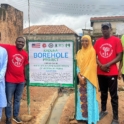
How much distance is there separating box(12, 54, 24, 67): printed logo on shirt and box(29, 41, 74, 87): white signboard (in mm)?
566

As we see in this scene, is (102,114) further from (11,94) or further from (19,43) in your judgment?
(19,43)

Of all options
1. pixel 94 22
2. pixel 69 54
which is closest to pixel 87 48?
pixel 69 54

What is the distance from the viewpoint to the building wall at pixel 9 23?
10148mm

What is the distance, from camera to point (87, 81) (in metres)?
4.41

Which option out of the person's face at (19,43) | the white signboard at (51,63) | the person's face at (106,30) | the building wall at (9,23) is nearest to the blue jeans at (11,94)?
the white signboard at (51,63)

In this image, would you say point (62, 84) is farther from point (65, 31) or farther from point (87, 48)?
point (65, 31)

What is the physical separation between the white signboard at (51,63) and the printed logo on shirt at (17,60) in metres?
0.57

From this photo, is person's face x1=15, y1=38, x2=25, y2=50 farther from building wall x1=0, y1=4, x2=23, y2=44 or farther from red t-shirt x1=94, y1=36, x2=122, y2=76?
building wall x1=0, y1=4, x2=23, y2=44

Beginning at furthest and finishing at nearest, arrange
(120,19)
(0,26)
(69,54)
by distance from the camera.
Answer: (120,19), (0,26), (69,54)

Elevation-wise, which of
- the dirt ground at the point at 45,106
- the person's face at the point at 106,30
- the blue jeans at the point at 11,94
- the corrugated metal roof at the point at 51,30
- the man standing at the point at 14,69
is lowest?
the dirt ground at the point at 45,106

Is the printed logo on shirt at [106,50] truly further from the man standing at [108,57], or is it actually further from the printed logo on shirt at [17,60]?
the printed logo on shirt at [17,60]

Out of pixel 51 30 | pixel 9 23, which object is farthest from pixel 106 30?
pixel 51 30

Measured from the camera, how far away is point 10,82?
433cm

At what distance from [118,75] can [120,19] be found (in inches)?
1284
